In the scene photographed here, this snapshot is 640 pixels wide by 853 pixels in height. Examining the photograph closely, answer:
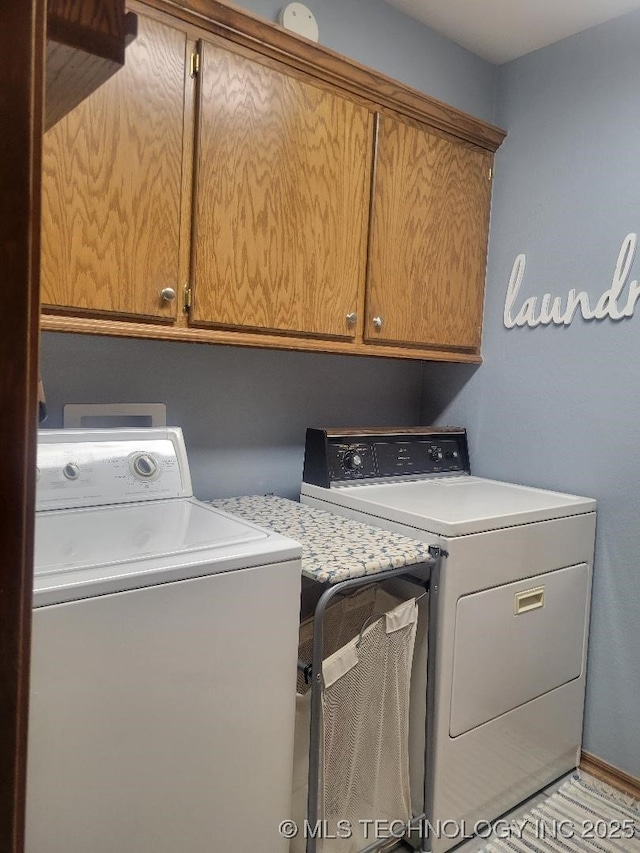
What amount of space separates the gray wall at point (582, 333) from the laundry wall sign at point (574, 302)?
25 millimetres

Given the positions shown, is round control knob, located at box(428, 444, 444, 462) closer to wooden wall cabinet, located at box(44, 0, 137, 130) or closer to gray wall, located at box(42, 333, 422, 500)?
gray wall, located at box(42, 333, 422, 500)

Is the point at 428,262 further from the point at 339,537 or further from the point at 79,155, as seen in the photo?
the point at 79,155

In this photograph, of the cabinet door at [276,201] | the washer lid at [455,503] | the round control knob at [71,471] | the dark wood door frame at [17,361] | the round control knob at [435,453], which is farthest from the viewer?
the round control knob at [435,453]

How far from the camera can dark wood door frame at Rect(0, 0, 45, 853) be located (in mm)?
460

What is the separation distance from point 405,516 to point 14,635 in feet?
4.33

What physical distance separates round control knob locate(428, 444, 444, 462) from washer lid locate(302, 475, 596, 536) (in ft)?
0.31

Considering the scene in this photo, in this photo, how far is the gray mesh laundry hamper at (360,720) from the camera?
1475 millimetres

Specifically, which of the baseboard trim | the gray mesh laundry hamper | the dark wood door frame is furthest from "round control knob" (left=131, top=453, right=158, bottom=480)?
the baseboard trim

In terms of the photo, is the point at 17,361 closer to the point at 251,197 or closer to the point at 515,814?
the point at 251,197

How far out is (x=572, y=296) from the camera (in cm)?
211

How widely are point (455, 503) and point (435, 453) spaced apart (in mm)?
504

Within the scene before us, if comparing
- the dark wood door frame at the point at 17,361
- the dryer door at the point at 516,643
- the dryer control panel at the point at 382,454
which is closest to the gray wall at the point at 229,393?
the dryer control panel at the point at 382,454

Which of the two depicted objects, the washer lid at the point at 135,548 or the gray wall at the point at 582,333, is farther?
the gray wall at the point at 582,333

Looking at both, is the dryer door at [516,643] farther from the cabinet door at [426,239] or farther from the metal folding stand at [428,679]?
the cabinet door at [426,239]
